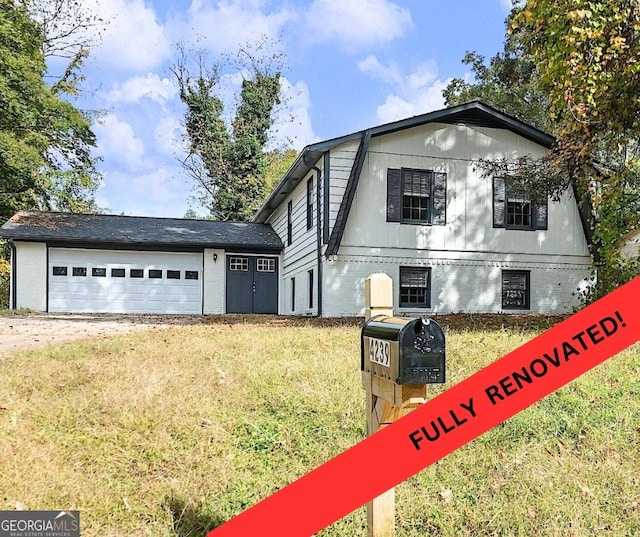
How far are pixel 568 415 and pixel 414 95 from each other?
2741 cm

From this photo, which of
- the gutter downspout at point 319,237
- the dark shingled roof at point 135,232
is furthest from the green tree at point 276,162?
the gutter downspout at point 319,237

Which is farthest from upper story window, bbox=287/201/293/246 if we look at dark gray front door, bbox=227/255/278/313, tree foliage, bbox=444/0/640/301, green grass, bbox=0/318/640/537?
green grass, bbox=0/318/640/537

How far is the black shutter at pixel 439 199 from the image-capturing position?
14655 mm

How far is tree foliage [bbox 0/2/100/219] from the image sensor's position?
18781mm

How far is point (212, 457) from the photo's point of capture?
3.66 m

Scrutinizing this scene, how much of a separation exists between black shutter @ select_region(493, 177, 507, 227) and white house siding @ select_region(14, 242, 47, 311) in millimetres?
15006

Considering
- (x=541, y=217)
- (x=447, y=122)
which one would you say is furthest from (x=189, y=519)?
(x=541, y=217)

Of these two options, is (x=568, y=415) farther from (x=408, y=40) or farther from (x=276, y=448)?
(x=408, y=40)

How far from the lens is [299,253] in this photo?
1717 centimetres

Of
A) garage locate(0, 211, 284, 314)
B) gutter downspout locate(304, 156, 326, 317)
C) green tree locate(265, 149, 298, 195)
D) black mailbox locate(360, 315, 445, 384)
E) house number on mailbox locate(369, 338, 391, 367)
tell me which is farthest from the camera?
green tree locate(265, 149, 298, 195)

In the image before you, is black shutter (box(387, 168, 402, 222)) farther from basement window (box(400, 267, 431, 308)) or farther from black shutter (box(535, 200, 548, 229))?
black shutter (box(535, 200, 548, 229))

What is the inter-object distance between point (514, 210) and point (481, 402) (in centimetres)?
1470

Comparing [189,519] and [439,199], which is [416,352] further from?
[439,199]

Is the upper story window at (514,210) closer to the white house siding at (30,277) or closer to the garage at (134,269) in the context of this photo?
the garage at (134,269)
